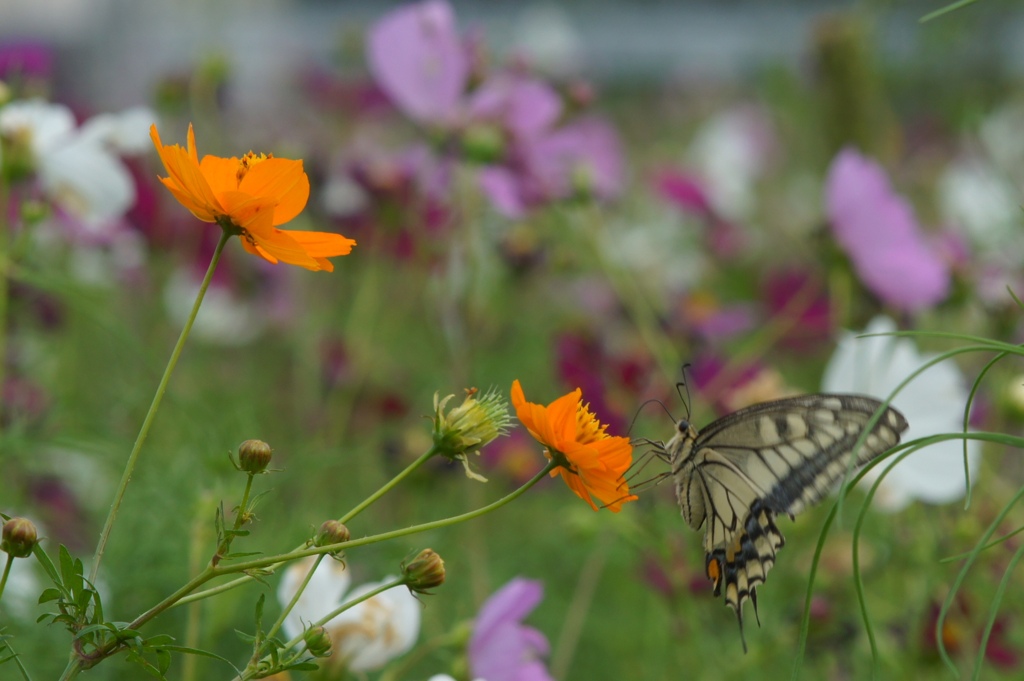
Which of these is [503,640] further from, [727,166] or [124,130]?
[727,166]

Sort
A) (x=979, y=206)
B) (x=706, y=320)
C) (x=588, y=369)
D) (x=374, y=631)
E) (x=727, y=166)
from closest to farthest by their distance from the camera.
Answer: (x=374, y=631)
(x=588, y=369)
(x=706, y=320)
(x=979, y=206)
(x=727, y=166)

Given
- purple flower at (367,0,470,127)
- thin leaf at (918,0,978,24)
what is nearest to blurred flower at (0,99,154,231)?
purple flower at (367,0,470,127)

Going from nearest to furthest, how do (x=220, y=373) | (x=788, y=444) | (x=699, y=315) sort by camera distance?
(x=788, y=444)
(x=699, y=315)
(x=220, y=373)

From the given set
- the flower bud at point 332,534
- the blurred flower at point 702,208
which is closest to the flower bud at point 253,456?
the flower bud at point 332,534

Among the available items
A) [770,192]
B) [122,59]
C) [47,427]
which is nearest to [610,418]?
[47,427]

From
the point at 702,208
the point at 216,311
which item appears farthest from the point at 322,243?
the point at 702,208

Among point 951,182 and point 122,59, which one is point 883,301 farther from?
point 122,59
